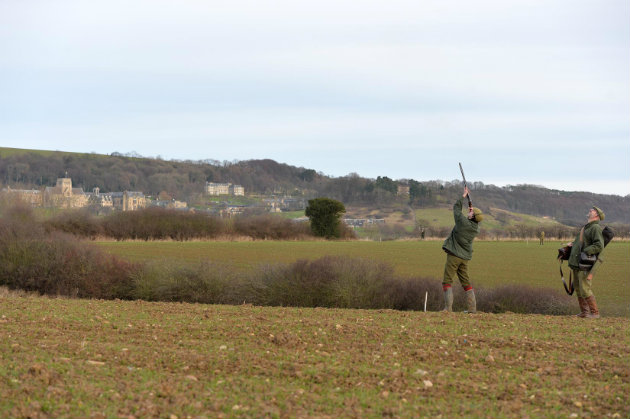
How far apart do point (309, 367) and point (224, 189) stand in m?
158

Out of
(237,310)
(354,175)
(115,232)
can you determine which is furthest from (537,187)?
(237,310)

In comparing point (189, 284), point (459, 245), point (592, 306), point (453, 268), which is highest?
point (459, 245)

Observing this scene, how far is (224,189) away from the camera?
165m

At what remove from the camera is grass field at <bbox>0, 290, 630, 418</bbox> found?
6930 millimetres

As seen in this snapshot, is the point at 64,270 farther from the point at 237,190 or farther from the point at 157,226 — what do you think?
the point at 237,190

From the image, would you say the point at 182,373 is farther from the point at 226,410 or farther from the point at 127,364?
the point at 226,410

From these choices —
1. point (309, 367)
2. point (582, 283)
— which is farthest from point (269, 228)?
point (309, 367)

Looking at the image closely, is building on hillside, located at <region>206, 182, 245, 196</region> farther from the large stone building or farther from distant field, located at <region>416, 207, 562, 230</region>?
distant field, located at <region>416, 207, 562, 230</region>

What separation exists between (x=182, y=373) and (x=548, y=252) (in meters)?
51.4

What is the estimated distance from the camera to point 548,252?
181 ft

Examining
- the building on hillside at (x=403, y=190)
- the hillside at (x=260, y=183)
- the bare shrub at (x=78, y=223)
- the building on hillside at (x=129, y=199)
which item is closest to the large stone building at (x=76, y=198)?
the building on hillside at (x=129, y=199)

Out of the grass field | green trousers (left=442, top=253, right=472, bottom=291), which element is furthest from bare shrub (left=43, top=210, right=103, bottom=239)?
green trousers (left=442, top=253, right=472, bottom=291)

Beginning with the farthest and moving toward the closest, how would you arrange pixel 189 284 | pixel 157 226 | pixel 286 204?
1. pixel 286 204
2. pixel 157 226
3. pixel 189 284

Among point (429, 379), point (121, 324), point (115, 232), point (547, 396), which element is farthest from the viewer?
point (115, 232)
